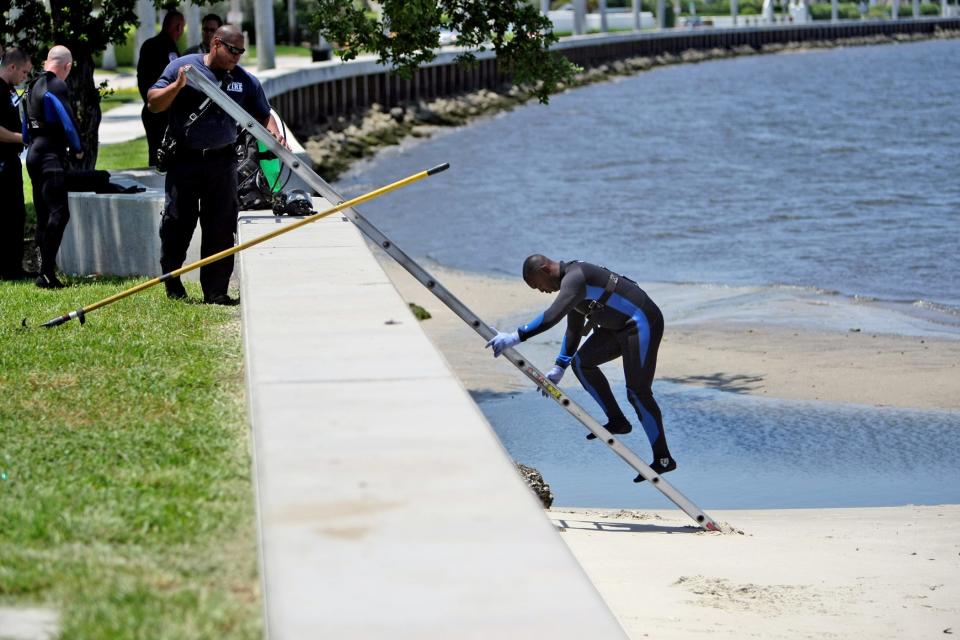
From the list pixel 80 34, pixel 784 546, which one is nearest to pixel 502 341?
pixel 784 546

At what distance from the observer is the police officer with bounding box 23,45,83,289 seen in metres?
10.8

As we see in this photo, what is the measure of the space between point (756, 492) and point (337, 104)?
34339mm

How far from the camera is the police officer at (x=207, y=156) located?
962 centimetres

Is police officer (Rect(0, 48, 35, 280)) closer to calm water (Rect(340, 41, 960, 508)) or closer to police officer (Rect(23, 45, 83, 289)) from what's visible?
police officer (Rect(23, 45, 83, 289))

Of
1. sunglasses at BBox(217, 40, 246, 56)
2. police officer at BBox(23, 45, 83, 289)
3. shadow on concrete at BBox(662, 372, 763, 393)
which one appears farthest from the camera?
shadow on concrete at BBox(662, 372, 763, 393)

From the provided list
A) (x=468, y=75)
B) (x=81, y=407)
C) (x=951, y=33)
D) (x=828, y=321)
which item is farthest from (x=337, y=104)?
(x=951, y=33)

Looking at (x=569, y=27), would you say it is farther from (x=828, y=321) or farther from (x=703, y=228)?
(x=828, y=321)

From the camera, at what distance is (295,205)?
1040 cm

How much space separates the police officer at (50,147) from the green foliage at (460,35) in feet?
11.9

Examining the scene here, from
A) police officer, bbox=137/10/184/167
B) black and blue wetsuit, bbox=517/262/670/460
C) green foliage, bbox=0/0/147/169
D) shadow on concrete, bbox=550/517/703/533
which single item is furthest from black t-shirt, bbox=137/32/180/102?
shadow on concrete, bbox=550/517/703/533

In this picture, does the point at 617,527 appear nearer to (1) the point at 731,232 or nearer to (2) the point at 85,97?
(2) the point at 85,97

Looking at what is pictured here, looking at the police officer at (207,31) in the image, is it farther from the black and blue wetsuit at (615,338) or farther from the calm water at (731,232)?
the black and blue wetsuit at (615,338)

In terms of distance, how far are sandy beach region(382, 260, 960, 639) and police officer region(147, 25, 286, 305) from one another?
2.91 metres

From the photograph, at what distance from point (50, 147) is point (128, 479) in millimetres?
5944
